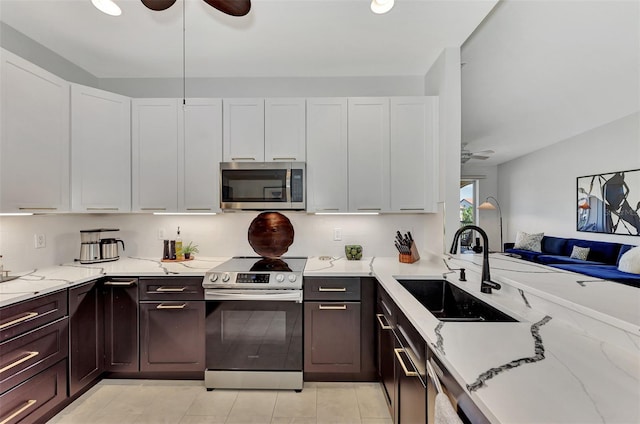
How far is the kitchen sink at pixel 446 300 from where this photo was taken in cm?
150

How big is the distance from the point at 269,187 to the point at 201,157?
680 mm

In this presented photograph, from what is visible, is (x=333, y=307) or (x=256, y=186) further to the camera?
(x=256, y=186)

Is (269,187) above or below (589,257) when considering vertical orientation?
above

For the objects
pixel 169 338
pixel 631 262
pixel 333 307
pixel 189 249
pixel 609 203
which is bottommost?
pixel 169 338

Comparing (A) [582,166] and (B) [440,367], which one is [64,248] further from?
(A) [582,166]

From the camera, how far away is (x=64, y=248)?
7.73ft

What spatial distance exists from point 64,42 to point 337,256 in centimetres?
284

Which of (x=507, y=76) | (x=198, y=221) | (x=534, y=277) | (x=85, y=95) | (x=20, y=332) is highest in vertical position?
(x=507, y=76)

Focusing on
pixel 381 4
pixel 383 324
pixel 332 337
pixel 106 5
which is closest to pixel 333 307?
pixel 332 337

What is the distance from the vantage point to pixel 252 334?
Result: 205 centimetres

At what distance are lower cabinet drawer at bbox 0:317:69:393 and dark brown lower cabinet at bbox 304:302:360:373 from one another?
5.19 feet

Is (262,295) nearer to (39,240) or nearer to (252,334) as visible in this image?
(252,334)

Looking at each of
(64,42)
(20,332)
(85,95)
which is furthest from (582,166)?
(64,42)

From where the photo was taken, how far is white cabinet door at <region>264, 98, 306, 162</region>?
241 centimetres
